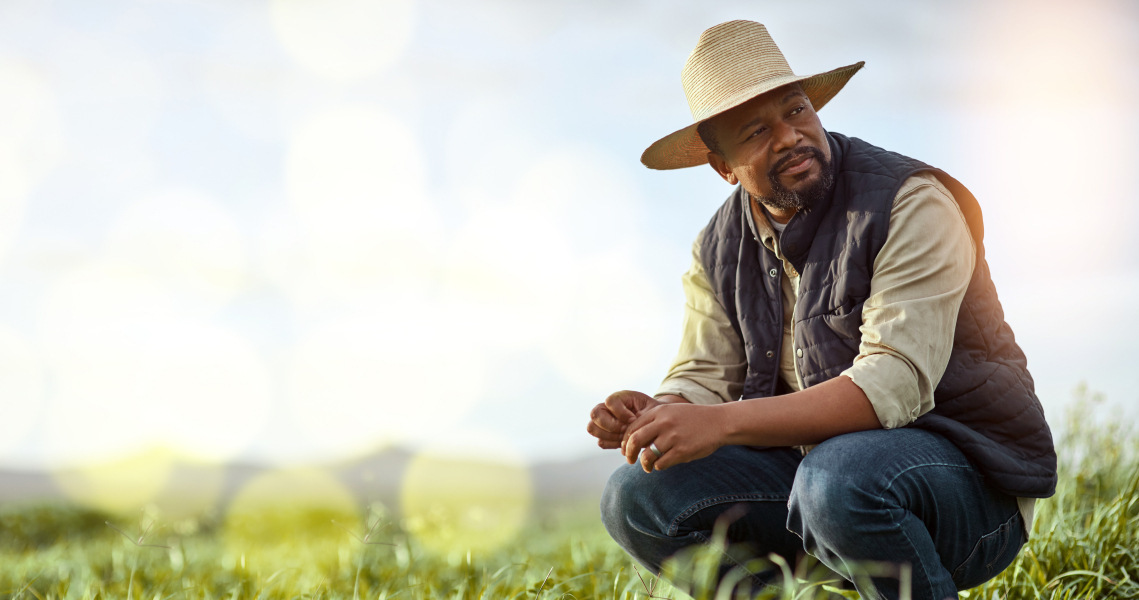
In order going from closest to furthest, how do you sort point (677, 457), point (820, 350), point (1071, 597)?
point (677, 457), point (820, 350), point (1071, 597)

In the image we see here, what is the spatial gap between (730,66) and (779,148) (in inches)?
12.8

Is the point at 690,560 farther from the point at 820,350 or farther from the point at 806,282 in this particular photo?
the point at 806,282

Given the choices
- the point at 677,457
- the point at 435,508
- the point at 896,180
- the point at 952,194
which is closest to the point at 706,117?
the point at 896,180

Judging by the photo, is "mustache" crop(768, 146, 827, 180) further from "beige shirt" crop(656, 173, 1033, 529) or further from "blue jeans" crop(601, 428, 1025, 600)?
"blue jeans" crop(601, 428, 1025, 600)

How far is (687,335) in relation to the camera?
9.68 feet

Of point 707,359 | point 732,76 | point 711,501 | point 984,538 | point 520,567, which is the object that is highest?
point 732,76

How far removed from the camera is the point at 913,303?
2.15 metres

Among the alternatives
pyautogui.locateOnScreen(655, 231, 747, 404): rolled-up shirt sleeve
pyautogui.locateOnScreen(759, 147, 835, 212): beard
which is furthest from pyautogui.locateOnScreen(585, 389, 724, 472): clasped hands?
pyautogui.locateOnScreen(759, 147, 835, 212): beard

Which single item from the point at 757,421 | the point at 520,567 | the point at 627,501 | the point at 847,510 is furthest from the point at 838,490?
the point at 520,567

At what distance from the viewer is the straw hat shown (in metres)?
2.53

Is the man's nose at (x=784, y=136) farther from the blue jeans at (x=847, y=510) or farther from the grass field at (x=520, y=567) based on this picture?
the grass field at (x=520, y=567)

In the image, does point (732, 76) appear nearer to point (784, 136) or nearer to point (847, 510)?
point (784, 136)

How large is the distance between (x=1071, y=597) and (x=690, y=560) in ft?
4.59

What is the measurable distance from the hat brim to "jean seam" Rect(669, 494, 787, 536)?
119 cm
